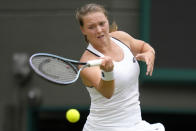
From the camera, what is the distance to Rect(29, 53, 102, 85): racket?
3807 mm

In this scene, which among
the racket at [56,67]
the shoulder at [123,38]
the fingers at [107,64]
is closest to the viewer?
the fingers at [107,64]

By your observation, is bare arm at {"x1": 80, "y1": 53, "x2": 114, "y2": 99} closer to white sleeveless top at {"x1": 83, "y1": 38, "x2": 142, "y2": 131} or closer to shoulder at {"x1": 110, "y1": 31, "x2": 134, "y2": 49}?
white sleeveless top at {"x1": 83, "y1": 38, "x2": 142, "y2": 131}

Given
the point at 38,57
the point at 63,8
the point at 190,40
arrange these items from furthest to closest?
1. the point at 63,8
2. the point at 190,40
3. the point at 38,57

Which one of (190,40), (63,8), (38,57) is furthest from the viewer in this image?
(63,8)

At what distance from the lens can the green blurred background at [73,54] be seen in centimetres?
703

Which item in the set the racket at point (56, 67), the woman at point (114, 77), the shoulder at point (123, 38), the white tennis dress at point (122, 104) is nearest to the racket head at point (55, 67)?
the racket at point (56, 67)

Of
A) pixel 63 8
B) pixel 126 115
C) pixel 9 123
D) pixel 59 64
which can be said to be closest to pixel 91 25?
pixel 59 64

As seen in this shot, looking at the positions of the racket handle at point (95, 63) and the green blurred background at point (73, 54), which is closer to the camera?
the racket handle at point (95, 63)

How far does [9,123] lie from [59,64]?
14.4 feet

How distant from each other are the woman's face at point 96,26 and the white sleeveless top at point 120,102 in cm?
11

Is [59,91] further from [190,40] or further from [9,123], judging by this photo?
[190,40]

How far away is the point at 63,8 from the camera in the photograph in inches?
303

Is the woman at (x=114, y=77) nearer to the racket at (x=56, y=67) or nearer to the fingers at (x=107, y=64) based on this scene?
the racket at (x=56, y=67)

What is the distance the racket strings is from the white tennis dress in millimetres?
225
